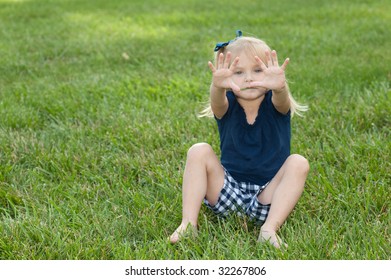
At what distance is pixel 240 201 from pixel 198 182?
22 centimetres

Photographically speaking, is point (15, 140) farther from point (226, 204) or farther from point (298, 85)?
point (298, 85)

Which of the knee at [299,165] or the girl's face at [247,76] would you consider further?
the girl's face at [247,76]

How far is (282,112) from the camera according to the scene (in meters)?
2.85

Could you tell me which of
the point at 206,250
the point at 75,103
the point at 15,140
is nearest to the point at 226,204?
the point at 206,250

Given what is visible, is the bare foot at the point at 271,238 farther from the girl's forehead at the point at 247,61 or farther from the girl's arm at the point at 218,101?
the girl's forehead at the point at 247,61

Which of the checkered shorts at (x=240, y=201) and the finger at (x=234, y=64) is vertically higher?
the finger at (x=234, y=64)

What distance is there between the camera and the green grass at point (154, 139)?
2.57m

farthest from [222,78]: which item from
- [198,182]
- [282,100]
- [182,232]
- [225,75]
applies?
[182,232]

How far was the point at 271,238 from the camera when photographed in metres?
2.54

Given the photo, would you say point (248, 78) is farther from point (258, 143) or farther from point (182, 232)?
point (182, 232)

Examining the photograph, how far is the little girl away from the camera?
2715 mm

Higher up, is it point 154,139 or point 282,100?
point 282,100

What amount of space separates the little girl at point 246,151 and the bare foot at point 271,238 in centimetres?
11

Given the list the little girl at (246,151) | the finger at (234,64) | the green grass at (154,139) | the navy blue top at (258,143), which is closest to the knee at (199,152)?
the little girl at (246,151)
